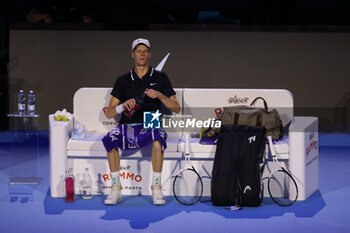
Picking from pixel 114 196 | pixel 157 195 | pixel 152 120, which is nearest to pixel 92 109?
pixel 152 120

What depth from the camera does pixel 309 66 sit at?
9.14 meters

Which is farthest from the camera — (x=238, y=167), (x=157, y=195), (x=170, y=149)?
(x=170, y=149)

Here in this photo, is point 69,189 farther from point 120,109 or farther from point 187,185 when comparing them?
point 187,185

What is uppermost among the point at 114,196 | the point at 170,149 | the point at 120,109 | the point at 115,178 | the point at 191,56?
the point at 191,56

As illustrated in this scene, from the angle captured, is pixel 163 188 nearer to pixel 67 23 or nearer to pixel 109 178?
pixel 109 178

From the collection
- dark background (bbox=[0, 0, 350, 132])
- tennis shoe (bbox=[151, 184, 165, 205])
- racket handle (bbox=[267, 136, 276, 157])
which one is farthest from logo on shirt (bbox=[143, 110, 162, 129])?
dark background (bbox=[0, 0, 350, 132])

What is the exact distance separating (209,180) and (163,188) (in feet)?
1.39

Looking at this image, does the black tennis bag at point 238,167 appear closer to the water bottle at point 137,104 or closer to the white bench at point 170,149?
the white bench at point 170,149

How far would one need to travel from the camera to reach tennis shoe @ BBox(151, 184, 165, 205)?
4996mm

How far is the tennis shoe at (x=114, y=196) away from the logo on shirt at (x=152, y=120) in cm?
59

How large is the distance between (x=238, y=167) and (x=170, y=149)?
64 centimetres

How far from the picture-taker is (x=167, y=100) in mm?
5312

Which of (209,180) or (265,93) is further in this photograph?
(265,93)

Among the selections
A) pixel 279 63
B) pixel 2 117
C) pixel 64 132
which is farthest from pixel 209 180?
pixel 2 117
